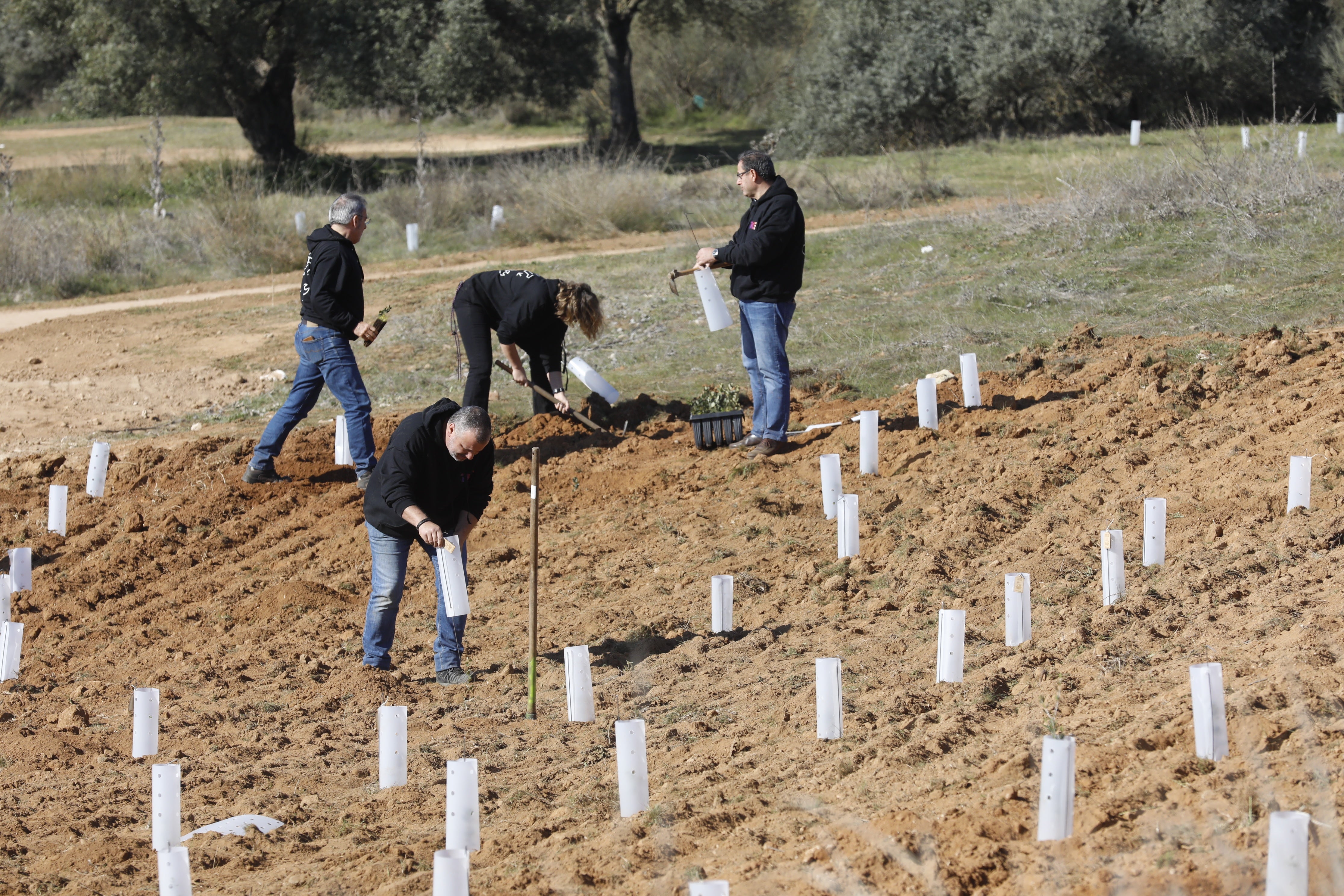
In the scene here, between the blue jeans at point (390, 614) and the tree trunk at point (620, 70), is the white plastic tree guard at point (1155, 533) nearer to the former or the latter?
the blue jeans at point (390, 614)

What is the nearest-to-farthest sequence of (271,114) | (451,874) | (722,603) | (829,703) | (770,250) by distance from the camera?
(451,874), (829,703), (722,603), (770,250), (271,114)

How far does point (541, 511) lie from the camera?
29.7 ft

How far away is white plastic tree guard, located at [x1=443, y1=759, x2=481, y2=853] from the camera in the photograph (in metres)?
4.32

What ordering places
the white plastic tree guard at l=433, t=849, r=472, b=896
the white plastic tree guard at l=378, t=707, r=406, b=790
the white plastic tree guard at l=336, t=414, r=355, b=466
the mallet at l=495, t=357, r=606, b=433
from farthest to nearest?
1. the white plastic tree guard at l=336, t=414, r=355, b=466
2. the mallet at l=495, t=357, r=606, b=433
3. the white plastic tree guard at l=378, t=707, r=406, b=790
4. the white plastic tree guard at l=433, t=849, r=472, b=896

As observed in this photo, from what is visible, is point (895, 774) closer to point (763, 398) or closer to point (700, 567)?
point (700, 567)

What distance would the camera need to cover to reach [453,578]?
5812 mm

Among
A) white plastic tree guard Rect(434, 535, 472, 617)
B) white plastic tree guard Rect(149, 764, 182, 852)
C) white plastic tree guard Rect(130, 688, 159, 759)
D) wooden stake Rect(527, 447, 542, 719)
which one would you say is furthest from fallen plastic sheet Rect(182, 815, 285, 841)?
wooden stake Rect(527, 447, 542, 719)

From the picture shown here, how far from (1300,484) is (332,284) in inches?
224

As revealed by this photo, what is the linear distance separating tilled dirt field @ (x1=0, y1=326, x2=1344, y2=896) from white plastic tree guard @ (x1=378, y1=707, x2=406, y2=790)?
0.19 ft

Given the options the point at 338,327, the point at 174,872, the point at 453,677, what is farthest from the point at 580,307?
the point at 174,872

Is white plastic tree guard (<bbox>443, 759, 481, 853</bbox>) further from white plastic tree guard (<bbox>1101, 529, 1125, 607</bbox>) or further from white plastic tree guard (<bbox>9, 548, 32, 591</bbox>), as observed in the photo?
white plastic tree guard (<bbox>9, 548, 32, 591</bbox>)

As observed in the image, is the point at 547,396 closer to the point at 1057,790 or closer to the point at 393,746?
the point at 393,746

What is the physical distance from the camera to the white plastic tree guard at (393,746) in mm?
5125

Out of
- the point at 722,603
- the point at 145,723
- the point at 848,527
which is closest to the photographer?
the point at 145,723
